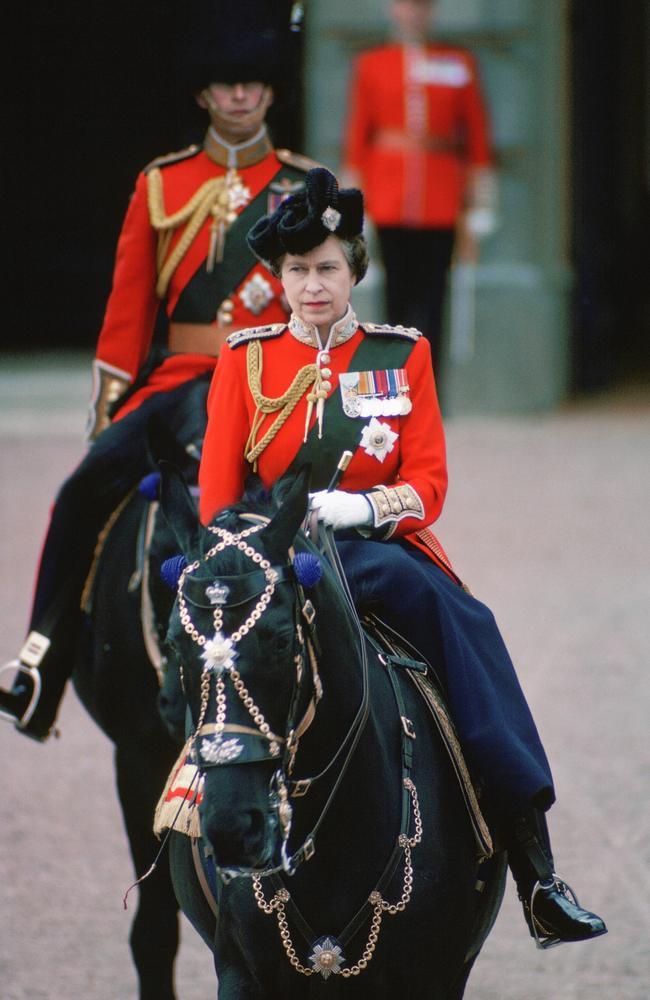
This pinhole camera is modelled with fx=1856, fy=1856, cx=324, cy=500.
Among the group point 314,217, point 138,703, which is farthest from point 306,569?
point 138,703

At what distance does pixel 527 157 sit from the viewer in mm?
11055

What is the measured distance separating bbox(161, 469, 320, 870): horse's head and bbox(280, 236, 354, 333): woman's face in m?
0.64

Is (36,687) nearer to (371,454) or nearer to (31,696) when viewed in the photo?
(31,696)

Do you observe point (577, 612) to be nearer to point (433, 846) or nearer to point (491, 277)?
point (491, 277)

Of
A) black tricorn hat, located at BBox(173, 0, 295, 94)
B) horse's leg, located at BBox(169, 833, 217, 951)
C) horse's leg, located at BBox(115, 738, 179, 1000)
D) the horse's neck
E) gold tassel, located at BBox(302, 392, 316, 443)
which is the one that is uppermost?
black tricorn hat, located at BBox(173, 0, 295, 94)

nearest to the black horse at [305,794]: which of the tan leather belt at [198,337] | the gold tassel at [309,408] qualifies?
the gold tassel at [309,408]

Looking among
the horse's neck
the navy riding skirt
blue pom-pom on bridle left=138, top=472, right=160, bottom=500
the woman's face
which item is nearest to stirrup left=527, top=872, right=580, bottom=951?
the navy riding skirt

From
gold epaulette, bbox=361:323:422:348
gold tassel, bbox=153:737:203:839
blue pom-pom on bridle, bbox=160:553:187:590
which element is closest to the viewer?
blue pom-pom on bridle, bbox=160:553:187:590

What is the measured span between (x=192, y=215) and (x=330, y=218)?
139 centimetres

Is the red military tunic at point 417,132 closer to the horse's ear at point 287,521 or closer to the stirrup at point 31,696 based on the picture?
the stirrup at point 31,696

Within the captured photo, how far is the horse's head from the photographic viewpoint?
277cm

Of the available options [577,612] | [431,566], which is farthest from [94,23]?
[431,566]

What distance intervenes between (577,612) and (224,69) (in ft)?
12.2

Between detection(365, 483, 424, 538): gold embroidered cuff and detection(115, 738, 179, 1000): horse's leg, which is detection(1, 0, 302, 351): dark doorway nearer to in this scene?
detection(115, 738, 179, 1000): horse's leg
